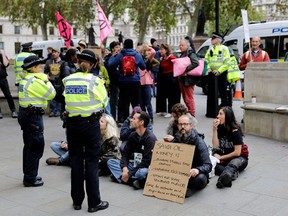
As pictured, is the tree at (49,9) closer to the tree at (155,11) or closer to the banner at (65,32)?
the tree at (155,11)

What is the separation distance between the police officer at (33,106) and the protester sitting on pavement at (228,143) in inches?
91.0

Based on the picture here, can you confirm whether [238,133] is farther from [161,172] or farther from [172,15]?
[172,15]

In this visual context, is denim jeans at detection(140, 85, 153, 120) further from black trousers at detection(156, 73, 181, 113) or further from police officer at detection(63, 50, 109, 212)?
police officer at detection(63, 50, 109, 212)

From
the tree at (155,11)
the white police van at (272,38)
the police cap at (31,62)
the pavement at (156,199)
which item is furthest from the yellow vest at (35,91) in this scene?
the tree at (155,11)

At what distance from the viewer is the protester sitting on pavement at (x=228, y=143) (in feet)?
20.1

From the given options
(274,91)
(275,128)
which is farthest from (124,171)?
(274,91)

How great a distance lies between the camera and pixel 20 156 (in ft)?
25.3

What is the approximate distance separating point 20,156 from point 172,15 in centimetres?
3250

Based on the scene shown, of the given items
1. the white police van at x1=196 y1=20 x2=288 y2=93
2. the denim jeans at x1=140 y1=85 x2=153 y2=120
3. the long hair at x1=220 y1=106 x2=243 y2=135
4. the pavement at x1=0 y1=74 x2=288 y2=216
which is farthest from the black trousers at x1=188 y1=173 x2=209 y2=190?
the white police van at x1=196 y1=20 x2=288 y2=93

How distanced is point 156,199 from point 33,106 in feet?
6.29

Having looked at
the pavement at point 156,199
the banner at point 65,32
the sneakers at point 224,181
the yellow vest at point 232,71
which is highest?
the banner at point 65,32

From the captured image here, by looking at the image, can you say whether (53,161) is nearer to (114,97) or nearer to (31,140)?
(31,140)

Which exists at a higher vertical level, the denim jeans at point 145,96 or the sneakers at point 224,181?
the denim jeans at point 145,96

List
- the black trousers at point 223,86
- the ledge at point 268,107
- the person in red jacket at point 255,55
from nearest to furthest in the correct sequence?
the ledge at point 268,107 < the person in red jacket at point 255,55 < the black trousers at point 223,86
